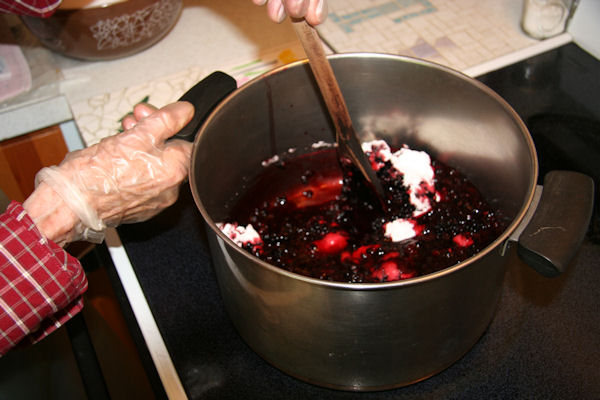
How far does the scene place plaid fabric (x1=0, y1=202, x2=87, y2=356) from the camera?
0.62 metres

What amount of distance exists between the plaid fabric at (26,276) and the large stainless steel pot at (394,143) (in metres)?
0.19

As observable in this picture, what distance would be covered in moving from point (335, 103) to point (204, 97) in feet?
0.62

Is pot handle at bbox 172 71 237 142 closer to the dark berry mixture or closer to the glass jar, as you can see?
the dark berry mixture

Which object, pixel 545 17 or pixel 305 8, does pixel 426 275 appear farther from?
pixel 545 17

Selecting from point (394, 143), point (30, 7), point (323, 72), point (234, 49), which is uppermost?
point (30, 7)

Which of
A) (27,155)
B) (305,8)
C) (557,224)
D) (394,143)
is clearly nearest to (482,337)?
(557,224)

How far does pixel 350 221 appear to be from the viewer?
834 mm

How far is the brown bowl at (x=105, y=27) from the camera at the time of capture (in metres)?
0.97

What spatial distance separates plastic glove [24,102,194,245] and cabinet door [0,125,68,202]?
366 millimetres

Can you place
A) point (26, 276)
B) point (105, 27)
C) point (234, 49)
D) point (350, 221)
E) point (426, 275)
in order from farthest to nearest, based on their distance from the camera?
point (234, 49)
point (105, 27)
point (350, 221)
point (26, 276)
point (426, 275)

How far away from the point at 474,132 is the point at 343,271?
30cm

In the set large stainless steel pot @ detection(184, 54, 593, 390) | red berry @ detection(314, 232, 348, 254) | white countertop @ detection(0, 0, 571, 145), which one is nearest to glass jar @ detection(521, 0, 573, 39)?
white countertop @ detection(0, 0, 571, 145)

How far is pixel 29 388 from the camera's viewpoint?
0.77 m

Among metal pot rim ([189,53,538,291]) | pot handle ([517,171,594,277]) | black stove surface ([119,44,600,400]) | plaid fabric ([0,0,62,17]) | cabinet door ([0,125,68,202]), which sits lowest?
black stove surface ([119,44,600,400])
